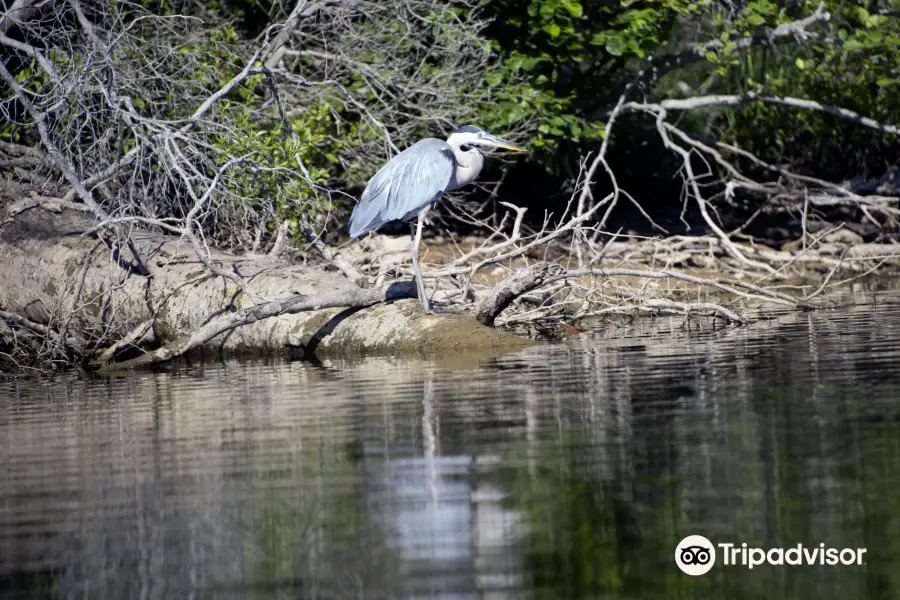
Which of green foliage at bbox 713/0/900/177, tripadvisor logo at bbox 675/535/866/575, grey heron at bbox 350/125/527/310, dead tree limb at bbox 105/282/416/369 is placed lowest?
tripadvisor logo at bbox 675/535/866/575

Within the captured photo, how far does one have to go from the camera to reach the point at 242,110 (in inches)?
490

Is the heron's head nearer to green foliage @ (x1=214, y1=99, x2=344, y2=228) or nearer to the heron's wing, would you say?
the heron's wing

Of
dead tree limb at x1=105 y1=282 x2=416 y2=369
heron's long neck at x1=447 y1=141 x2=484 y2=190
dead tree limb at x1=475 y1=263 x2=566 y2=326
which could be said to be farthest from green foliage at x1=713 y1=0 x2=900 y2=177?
dead tree limb at x1=105 y1=282 x2=416 y2=369

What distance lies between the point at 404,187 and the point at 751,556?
261 inches

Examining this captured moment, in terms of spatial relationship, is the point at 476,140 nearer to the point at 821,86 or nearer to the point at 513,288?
the point at 513,288

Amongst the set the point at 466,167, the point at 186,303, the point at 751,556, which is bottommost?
the point at 751,556

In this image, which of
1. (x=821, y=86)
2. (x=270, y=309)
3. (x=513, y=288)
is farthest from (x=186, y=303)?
(x=821, y=86)

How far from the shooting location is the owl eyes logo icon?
12.6 feet

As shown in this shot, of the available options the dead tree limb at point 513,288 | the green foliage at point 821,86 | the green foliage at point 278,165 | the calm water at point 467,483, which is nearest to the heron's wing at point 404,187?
the green foliage at point 278,165

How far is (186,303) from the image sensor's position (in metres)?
10.7

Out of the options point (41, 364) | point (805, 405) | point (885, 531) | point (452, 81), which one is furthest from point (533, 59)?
point (885, 531)

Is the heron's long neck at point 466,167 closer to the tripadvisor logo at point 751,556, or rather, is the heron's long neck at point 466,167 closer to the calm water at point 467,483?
the calm water at point 467,483

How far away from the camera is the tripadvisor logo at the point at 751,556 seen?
12.6 ft

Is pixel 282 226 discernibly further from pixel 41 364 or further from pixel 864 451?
pixel 864 451
